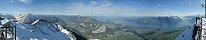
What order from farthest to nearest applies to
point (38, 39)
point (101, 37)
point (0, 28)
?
point (101, 37) → point (38, 39) → point (0, 28)

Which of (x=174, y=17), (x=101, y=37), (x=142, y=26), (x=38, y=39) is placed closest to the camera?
(x=38, y=39)

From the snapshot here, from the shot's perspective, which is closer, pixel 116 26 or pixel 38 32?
pixel 38 32

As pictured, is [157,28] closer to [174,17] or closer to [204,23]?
[174,17]

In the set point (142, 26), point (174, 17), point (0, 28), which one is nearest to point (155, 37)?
point (142, 26)

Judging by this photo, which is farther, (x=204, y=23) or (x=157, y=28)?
(x=157, y=28)

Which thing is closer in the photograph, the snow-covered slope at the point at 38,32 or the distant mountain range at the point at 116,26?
the snow-covered slope at the point at 38,32

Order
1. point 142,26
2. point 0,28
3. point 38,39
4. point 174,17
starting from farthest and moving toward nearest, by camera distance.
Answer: point 174,17 < point 142,26 < point 38,39 < point 0,28

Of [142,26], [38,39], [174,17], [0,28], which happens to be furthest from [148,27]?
[0,28]

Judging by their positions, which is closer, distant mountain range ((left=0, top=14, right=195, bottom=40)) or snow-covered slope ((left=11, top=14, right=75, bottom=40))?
snow-covered slope ((left=11, top=14, right=75, bottom=40))

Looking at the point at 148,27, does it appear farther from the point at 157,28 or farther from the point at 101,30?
the point at 101,30
